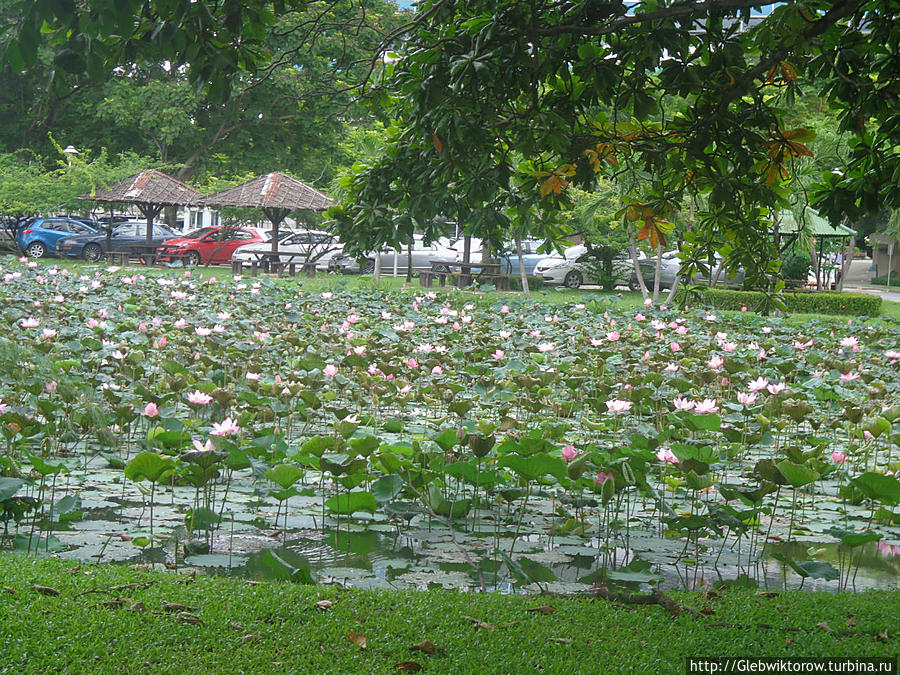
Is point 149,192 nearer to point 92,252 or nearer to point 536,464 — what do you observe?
point 92,252

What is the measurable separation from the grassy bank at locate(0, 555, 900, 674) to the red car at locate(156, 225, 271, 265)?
21543mm

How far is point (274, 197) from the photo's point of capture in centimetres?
2130

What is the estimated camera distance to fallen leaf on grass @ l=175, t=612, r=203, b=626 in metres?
2.60

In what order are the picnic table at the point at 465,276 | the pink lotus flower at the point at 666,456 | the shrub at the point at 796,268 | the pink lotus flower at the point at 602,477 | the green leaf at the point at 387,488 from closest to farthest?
the pink lotus flower at the point at 602,477 < the green leaf at the point at 387,488 < the pink lotus flower at the point at 666,456 < the picnic table at the point at 465,276 < the shrub at the point at 796,268

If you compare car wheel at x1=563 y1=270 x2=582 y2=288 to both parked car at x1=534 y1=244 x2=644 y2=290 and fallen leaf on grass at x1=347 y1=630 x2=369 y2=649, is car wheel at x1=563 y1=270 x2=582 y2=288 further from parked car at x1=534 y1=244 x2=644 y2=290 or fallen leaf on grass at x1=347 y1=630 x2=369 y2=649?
fallen leaf on grass at x1=347 y1=630 x2=369 y2=649

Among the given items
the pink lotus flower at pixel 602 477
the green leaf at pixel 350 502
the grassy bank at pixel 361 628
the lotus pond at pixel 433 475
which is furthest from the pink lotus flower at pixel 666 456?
the green leaf at pixel 350 502

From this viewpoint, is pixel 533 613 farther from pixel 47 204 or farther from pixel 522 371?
pixel 47 204

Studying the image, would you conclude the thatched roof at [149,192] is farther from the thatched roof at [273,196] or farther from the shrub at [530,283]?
the shrub at [530,283]

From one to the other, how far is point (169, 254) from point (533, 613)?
22.1 metres

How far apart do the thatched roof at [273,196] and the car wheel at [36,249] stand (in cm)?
495

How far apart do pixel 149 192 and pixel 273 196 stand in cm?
336

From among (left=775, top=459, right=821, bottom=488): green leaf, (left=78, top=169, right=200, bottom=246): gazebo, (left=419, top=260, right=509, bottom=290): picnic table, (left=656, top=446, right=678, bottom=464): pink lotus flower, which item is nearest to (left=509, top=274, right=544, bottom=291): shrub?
(left=419, top=260, right=509, bottom=290): picnic table

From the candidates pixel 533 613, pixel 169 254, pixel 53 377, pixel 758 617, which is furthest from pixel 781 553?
pixel 169 254

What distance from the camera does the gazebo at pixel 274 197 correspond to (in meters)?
21.1
